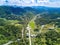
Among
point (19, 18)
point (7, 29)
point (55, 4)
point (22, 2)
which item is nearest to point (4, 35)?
point (7, 29)

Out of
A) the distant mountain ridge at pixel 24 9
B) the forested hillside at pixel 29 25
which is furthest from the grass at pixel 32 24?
the distant mountain ridge at pixel 24 9

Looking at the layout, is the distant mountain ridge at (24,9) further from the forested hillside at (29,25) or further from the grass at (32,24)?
the grass at (32,24)

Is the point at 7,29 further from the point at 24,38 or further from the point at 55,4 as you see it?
the point at 55,4

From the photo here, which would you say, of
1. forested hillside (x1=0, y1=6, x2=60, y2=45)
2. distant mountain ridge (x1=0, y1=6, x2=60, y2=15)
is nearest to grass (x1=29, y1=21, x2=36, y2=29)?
forested hillside (x1=0, y1=6, x2=60, y2=45)

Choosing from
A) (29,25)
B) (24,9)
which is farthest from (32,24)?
(24,9)

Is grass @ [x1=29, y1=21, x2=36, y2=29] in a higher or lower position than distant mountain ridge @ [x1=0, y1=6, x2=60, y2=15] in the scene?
lower

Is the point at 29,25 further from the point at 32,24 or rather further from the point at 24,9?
the point at 24,9

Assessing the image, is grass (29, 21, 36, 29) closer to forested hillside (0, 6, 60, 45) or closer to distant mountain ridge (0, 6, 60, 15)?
forested hillside (0, 6, 60, 45)

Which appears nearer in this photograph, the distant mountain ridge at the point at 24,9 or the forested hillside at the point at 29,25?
the forested hillside at the point at 29,25

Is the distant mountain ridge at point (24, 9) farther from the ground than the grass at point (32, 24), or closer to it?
farther from the ground

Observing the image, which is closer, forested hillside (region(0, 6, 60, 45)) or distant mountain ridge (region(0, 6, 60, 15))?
forested hillside (region(0, 6, 60, 45))

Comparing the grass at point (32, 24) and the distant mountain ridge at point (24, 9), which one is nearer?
the grass at point (32, 24)
